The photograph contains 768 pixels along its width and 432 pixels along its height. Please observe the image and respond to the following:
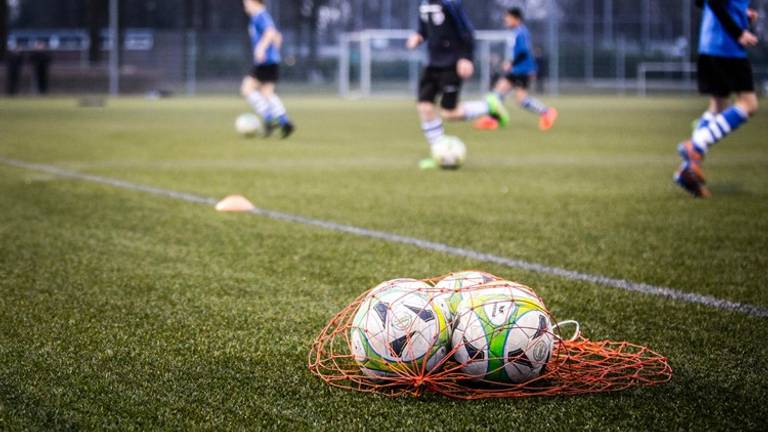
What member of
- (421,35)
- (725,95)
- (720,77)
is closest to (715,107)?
(725,95)

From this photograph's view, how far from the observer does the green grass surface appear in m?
2.75

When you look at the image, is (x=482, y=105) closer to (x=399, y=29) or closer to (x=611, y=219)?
(x=611, y=219)

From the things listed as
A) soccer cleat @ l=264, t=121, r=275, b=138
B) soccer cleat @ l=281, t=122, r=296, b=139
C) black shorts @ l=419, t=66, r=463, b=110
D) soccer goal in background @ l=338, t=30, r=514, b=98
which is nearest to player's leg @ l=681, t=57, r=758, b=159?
black shorts @ l=419, t=66, r=463, b=110

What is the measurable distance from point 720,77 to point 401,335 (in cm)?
589

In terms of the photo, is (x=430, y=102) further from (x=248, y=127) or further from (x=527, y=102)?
(x=527, y=102)

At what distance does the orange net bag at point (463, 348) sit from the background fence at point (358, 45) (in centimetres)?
3579

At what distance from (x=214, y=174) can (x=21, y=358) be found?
21.6 ft

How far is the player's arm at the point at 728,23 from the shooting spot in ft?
24.6

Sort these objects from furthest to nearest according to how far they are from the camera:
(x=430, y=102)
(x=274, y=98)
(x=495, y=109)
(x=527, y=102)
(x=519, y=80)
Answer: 1. (x=527, y=102)
2. (x=519, y=80)
3. (x=274, y=98)
4. (x=495, y=109)
5. (x=430, y=102)

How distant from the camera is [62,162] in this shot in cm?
1070

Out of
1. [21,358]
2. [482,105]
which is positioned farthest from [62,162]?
[21,358]

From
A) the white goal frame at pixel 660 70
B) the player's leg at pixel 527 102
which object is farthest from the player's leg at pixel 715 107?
the white goal frame at pixel 660 70

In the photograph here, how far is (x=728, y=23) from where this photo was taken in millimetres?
7574

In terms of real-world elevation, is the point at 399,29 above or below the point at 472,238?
above
